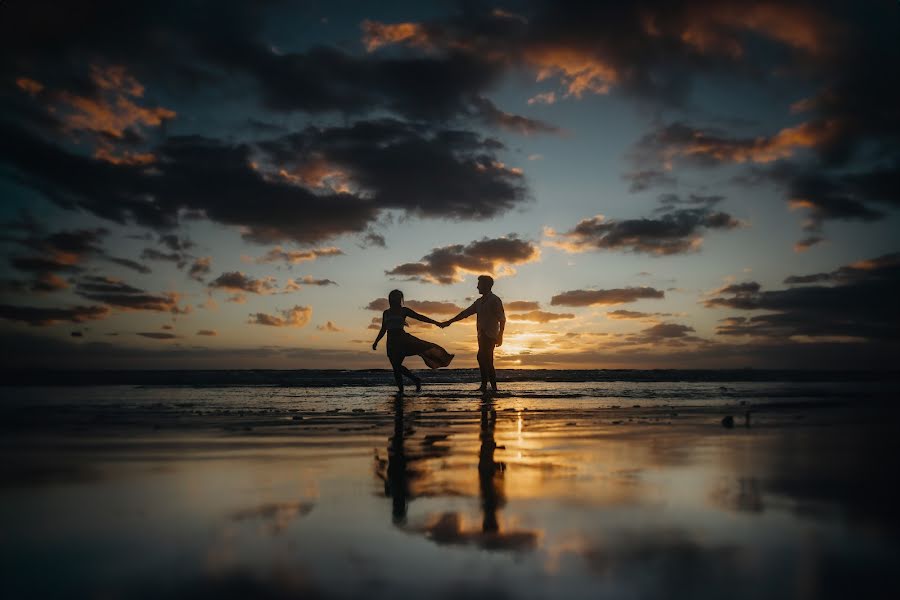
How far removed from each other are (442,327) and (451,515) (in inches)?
517

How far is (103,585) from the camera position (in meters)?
2.27

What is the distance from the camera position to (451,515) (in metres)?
3.33

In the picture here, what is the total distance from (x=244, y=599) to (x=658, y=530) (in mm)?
2000

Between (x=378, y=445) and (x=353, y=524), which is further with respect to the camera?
(x=378, y=445)

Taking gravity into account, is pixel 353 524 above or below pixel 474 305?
below

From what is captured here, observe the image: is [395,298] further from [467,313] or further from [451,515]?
[451,515]

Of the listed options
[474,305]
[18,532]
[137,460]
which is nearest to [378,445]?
[137,460]

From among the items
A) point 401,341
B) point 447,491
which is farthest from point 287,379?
point 447,491

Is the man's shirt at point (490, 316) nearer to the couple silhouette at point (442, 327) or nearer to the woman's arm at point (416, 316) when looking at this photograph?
the couple silhouette at point (442, 327)

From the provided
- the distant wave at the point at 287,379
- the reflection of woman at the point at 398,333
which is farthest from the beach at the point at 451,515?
the distant wave at the point at 287,379

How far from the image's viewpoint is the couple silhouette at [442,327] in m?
15.3

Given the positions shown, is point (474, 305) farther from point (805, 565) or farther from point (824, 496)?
point (805, 565)

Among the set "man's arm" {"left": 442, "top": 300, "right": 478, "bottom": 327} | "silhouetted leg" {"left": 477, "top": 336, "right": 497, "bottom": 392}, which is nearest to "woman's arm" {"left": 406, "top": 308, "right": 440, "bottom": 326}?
"man's arm" {"left": 442, "top": 300, "right": 478, "bottom": 327}

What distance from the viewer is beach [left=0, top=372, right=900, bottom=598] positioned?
2.33 m
